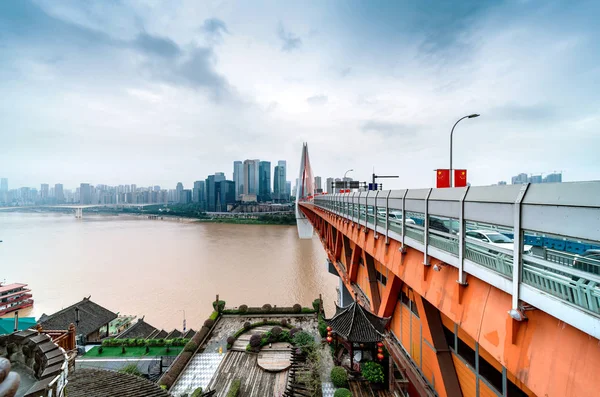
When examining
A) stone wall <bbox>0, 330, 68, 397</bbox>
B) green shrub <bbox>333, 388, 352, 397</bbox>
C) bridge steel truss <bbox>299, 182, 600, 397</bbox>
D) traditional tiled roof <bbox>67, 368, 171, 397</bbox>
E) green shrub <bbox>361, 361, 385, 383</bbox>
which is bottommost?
green shrub <bbox>333, 388, 352, 397</bbox>

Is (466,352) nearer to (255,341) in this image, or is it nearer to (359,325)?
(359,325)

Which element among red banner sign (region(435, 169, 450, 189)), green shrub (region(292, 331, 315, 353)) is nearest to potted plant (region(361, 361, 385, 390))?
green shrub (region(292, 331, 315, 353))

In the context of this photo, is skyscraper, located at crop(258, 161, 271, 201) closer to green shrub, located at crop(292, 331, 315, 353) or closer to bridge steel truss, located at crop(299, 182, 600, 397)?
green shrub, located at crop(292, 331, 315, 353)

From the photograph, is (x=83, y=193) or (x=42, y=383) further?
(x=83, y=193)

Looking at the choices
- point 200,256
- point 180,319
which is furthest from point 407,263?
point 200,256

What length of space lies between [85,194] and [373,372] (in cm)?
19469

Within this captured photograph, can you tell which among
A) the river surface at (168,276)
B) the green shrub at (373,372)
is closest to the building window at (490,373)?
the green shrub at (373,372)

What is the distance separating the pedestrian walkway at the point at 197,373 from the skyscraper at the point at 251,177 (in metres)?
134

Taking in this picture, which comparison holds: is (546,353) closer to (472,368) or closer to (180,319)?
(472,368)

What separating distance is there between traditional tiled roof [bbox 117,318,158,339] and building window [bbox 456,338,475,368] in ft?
53.6

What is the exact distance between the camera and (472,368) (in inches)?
172

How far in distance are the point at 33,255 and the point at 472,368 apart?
48.2m

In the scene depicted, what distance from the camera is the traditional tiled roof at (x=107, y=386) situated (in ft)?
20.0

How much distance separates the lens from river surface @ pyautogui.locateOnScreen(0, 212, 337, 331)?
1984 centimetres
